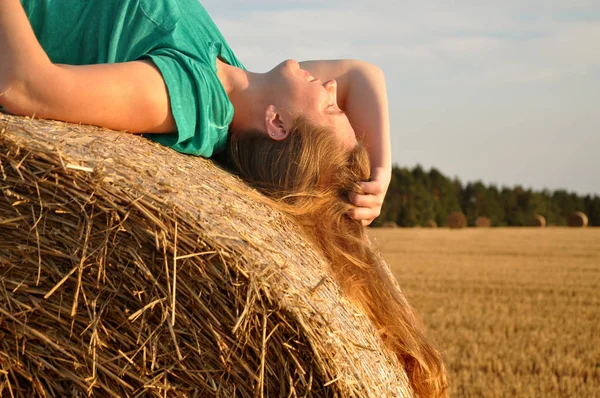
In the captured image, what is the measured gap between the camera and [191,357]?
6.83 feet

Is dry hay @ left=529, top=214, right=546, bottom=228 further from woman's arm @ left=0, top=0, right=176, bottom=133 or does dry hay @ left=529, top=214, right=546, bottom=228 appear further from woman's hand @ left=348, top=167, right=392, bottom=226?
woman's arm @ left=0, top=0, right=176, bottom=133

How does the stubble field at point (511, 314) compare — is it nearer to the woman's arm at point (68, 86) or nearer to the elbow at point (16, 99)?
the woman's arm at point (68, 86)

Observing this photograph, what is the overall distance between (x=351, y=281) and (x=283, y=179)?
1.40ft

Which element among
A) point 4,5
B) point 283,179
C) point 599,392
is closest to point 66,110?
point 4,5

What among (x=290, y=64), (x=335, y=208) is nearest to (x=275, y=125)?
(x=290, y=64)

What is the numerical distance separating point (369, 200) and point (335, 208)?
15 cm

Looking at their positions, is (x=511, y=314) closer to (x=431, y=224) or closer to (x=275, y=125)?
(x=275, y=125)

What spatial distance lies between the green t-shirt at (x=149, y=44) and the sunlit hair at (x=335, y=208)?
0.19 meters

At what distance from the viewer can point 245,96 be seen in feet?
9.20

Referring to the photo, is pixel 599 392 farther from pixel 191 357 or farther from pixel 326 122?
pixel 191 357

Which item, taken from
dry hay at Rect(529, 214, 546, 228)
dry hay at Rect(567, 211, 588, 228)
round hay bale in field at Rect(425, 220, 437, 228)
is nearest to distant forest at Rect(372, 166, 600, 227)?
round hay bale in field at Rect(425, 220, 437, 228)

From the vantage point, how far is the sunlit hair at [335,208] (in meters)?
2.59

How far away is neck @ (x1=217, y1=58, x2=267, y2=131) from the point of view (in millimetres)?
2783

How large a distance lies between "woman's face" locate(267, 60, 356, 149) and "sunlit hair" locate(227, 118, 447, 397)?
43mm
